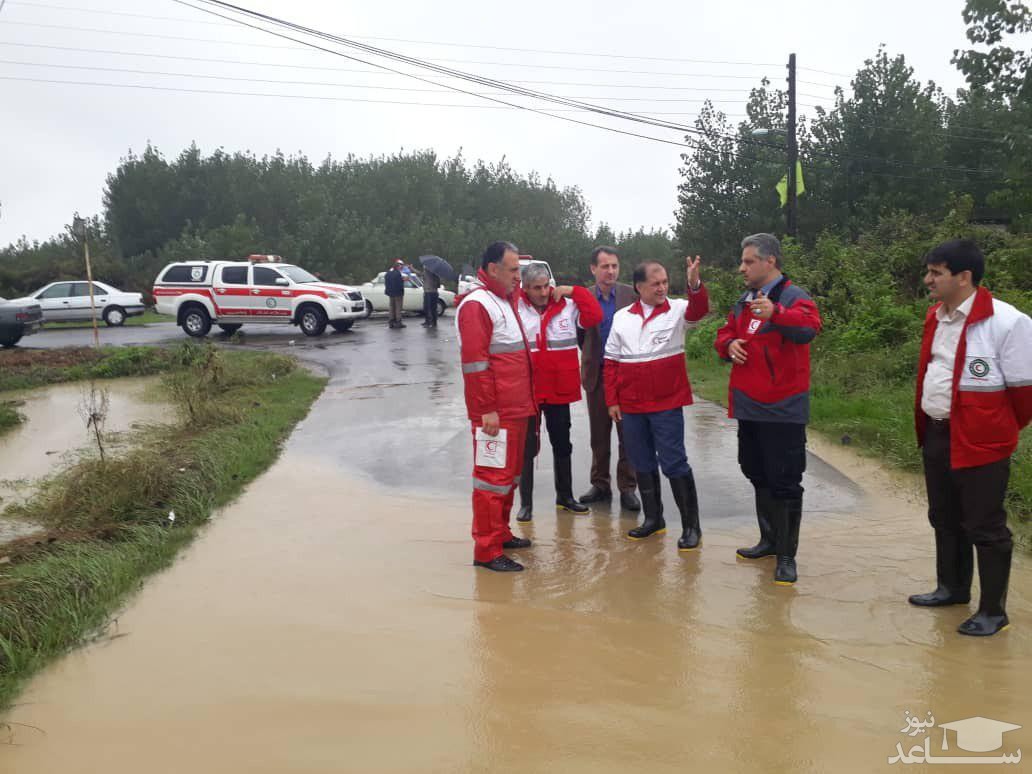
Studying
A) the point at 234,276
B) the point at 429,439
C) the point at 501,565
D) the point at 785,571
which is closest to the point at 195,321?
the point at 234,276

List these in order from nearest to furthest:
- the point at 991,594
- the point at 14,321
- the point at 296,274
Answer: the point at 991,594, the point at 14,321, the point at 296,274

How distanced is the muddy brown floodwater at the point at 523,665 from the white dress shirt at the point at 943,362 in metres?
1.07

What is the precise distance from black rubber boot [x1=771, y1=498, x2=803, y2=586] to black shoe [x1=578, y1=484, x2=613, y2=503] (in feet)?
6.47

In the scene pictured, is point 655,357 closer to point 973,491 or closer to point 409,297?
point 973,491

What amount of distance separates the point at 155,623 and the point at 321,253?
4218 cm

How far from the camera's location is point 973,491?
4305mm

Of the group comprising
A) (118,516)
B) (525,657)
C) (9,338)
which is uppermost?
(9,338)

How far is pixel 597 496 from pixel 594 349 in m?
1.17

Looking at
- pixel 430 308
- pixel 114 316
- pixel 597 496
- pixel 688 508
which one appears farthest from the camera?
pixel 114 316

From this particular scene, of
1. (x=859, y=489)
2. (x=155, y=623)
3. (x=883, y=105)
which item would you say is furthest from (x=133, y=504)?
(x=883, y=105)

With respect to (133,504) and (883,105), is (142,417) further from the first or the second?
(883,105)

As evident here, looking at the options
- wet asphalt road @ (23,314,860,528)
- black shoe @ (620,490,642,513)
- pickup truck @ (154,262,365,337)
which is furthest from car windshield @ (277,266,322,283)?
black shoe @ (620,490,642,513)

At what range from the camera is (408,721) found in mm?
3578

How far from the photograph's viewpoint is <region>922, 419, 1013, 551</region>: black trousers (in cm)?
428
